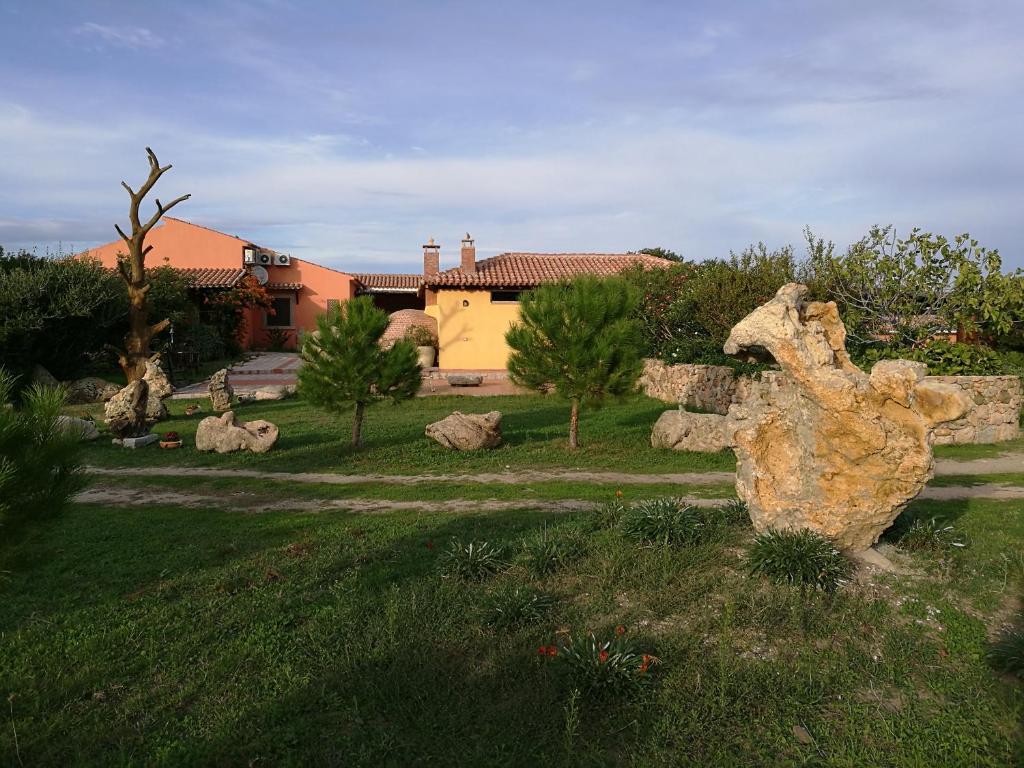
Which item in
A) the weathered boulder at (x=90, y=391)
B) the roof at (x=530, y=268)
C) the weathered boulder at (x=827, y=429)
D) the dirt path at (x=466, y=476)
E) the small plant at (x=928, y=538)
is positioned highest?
the roof at (x=530, y=268)

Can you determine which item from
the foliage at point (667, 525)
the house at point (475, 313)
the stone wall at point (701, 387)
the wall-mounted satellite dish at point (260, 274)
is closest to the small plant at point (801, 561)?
the foliage at point (667, 525)

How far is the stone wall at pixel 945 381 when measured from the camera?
1523 cm

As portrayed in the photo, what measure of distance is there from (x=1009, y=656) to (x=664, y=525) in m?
3.02

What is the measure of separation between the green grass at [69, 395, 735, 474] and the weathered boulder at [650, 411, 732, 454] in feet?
0.87

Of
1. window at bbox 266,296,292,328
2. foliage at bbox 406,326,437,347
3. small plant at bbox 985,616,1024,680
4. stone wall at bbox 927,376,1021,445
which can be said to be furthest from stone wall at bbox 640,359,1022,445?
window at bbox 266,296,292,328

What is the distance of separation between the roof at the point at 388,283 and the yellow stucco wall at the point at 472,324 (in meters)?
11.1

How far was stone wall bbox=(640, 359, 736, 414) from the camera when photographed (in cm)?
1898

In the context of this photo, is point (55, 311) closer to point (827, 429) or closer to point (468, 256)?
point (468, 256)

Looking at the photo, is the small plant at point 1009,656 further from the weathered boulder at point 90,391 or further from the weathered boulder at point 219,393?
the weathered boulder at point 90,391

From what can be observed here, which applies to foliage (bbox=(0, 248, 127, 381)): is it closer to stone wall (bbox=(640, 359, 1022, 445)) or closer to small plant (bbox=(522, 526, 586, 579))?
stone wall (bbox=(640, 359, 1022, 445))

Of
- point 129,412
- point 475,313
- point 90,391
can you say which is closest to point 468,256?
point 475,313

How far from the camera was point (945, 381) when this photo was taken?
900cm

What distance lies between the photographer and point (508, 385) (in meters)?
24.8

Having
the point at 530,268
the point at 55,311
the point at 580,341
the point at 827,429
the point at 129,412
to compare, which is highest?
the point at 530,268
